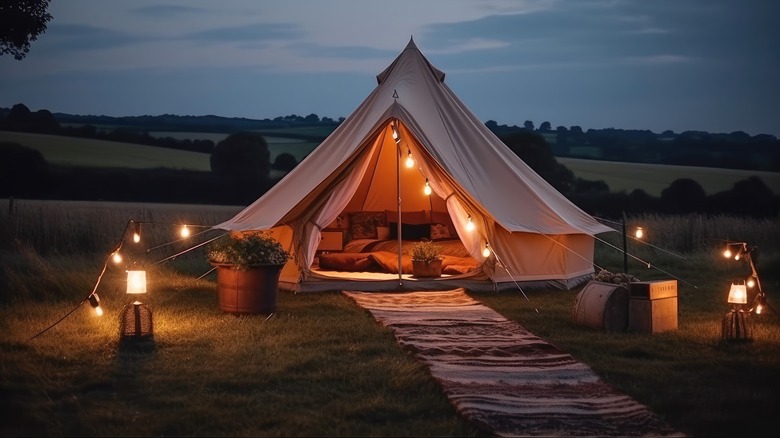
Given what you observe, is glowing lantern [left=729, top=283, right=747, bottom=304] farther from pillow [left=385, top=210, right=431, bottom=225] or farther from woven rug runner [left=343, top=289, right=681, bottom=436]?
pillow [left=385, top=210, right=431, bottom=225]

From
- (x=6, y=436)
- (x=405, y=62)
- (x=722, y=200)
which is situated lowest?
(x=6, y=436)

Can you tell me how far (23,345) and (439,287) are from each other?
403 cm

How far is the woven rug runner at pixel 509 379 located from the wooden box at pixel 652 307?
81 centimetres

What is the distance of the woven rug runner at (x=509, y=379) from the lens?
416cm

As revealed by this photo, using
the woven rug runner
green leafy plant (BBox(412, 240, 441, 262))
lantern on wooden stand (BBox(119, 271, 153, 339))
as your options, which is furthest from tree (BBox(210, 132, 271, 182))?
lantern on wooden stand (BBox(119, 271, 153, 339))

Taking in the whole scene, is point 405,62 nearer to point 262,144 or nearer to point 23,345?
point 23,345

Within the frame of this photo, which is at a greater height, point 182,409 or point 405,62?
point 405,62

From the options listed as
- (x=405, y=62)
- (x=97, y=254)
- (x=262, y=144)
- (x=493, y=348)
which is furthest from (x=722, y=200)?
(x=493, y=348)

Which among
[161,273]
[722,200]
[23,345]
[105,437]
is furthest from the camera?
[722,200]

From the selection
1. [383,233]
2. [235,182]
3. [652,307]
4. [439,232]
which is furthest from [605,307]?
[235,182]

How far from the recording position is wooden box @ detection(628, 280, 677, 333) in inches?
251

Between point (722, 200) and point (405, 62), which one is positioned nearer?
point (405, 62)

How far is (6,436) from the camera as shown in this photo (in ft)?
13.2

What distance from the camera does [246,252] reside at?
694cm
